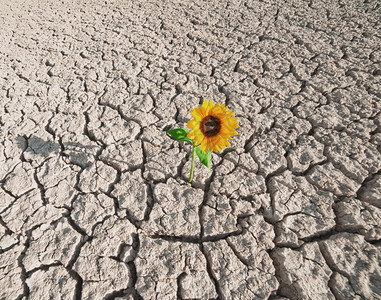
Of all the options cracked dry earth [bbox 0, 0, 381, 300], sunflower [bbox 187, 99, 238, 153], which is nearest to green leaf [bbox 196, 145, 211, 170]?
sunflower [bbox 187, 99, 238, 153]

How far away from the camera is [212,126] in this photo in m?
1.39

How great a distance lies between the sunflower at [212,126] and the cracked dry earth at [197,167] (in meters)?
0.39

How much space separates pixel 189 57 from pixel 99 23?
1698 mm

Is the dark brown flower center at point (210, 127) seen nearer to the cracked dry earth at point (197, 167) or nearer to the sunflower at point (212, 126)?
the sunflower at point (212, 126)

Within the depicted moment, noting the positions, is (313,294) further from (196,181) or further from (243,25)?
(243,25)

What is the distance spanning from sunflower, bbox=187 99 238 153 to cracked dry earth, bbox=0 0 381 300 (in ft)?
1.29

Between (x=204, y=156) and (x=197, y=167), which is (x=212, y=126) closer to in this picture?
(x=204, y=156)

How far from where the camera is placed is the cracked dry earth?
1.28 metres

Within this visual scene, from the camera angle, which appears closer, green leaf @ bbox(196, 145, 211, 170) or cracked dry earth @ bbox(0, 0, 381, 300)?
cracked dry earth @ bbox(0, 0, 381, 300)

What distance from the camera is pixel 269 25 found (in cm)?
321

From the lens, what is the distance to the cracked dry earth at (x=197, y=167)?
1.28m

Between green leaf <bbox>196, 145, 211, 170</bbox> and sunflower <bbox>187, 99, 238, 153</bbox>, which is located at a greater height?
sunflower <bbox>187, 99, 238, 153</bbox>

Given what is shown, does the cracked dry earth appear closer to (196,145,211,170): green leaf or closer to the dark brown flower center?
(196,145,211,170): green leaf

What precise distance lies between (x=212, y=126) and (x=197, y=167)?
18.2 inches
